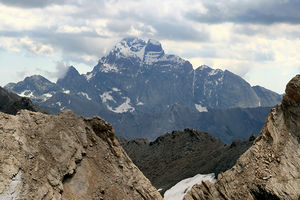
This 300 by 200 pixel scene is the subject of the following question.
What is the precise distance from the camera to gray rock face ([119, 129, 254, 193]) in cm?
11188

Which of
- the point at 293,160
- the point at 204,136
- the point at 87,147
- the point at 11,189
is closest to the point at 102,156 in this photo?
the point at 87,147

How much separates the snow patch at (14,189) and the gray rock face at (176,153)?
7354 centimetres

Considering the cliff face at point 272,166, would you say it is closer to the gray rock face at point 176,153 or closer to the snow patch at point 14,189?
the snow patch at point 14,189

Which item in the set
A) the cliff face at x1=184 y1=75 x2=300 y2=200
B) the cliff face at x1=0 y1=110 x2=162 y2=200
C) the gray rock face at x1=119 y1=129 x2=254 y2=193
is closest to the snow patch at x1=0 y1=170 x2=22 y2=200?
the cliff face at x1=0 y1=110 x2=162 y2=200

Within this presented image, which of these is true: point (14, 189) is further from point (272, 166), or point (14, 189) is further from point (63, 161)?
point (272, 166)

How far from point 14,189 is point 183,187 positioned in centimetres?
6053

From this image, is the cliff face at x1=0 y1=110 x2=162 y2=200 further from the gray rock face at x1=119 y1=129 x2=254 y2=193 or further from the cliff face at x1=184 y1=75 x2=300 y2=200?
the gray rock face at x1=119 y1=129 x2=254 y2=193

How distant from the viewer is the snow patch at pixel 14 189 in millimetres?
25875

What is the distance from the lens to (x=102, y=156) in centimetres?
3491

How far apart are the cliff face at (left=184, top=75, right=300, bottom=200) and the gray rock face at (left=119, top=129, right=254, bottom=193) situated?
2509 inches

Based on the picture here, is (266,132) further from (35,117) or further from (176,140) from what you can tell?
(176,140)

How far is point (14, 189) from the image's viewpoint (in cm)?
2639

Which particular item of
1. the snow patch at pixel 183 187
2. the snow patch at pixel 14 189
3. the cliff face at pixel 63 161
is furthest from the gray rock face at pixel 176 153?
the snow patch at pixel 14 189

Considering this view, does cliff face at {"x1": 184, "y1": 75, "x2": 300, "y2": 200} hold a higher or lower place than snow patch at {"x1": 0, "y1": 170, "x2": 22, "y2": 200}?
higher
